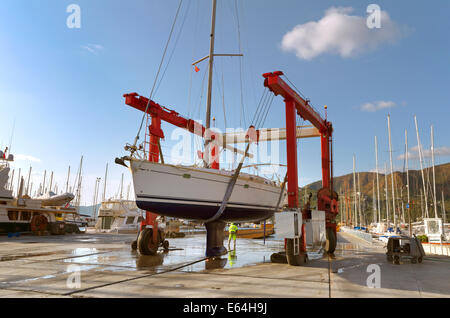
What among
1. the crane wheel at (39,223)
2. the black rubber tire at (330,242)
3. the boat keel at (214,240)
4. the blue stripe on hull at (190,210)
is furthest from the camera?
the crane wheel at (39,223)

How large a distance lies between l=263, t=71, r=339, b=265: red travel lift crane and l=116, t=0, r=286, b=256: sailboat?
173cm

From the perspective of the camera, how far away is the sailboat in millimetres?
8648

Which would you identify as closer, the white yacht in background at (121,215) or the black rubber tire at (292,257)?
the black rubber tire at (292,257)

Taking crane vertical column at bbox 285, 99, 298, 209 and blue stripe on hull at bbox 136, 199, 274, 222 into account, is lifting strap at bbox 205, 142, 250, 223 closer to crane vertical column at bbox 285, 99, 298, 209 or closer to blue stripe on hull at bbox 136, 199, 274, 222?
blue stripe on hull at bbox 136, 199, 274, 222

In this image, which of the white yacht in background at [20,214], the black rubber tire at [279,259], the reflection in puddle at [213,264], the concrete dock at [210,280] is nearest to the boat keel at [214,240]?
the reflection in puddle at [213,264]

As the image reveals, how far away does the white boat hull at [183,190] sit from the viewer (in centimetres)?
862

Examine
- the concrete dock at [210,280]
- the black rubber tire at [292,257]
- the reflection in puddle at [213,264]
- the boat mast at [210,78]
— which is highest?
the boat mast at [210,78]

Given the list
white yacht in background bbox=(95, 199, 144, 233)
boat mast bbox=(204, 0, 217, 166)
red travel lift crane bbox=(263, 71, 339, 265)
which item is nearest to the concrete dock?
red travel lift crane bbox=(263, 71, 339, 265)

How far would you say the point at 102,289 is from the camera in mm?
5453

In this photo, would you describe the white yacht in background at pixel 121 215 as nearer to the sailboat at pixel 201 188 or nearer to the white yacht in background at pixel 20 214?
the white yacht in background at pixel 20 214

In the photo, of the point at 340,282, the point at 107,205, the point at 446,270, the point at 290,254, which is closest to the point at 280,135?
the point at 290,254
